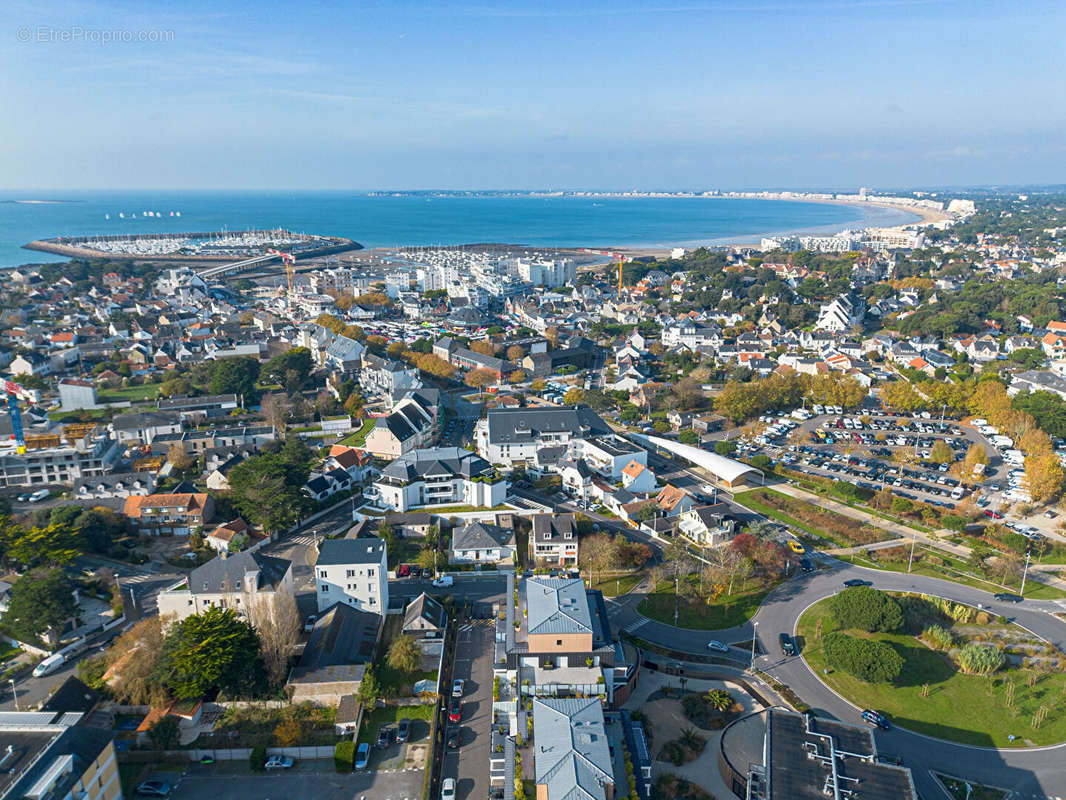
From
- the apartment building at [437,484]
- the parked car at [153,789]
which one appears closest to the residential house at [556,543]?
the apartment building at [437,484]

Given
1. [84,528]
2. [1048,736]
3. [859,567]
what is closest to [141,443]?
[84,528]

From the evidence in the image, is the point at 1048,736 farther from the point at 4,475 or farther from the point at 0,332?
the point at 0,332

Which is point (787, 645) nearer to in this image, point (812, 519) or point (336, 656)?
point (812, 519)

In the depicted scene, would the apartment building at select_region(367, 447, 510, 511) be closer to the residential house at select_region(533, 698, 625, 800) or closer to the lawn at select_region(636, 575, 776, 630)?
the lawn at select_region(636, 575, 776, 630)

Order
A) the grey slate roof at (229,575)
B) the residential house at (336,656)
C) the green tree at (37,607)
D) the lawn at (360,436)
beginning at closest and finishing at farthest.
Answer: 1. the residential house at (336,656)
2. the green tree at (37,607)
3. the grey slate roof at (229,575)
4. the lawn at (360,436)

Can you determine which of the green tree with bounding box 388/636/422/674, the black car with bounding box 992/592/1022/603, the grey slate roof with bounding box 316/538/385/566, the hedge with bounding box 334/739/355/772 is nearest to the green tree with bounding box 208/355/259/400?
the grey slate roof with bounding box 316/538/385/566

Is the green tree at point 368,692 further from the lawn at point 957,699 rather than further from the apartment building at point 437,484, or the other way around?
the lawn at point 957,699

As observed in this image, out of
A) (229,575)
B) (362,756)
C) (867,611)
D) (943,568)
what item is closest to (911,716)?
(867,611)
